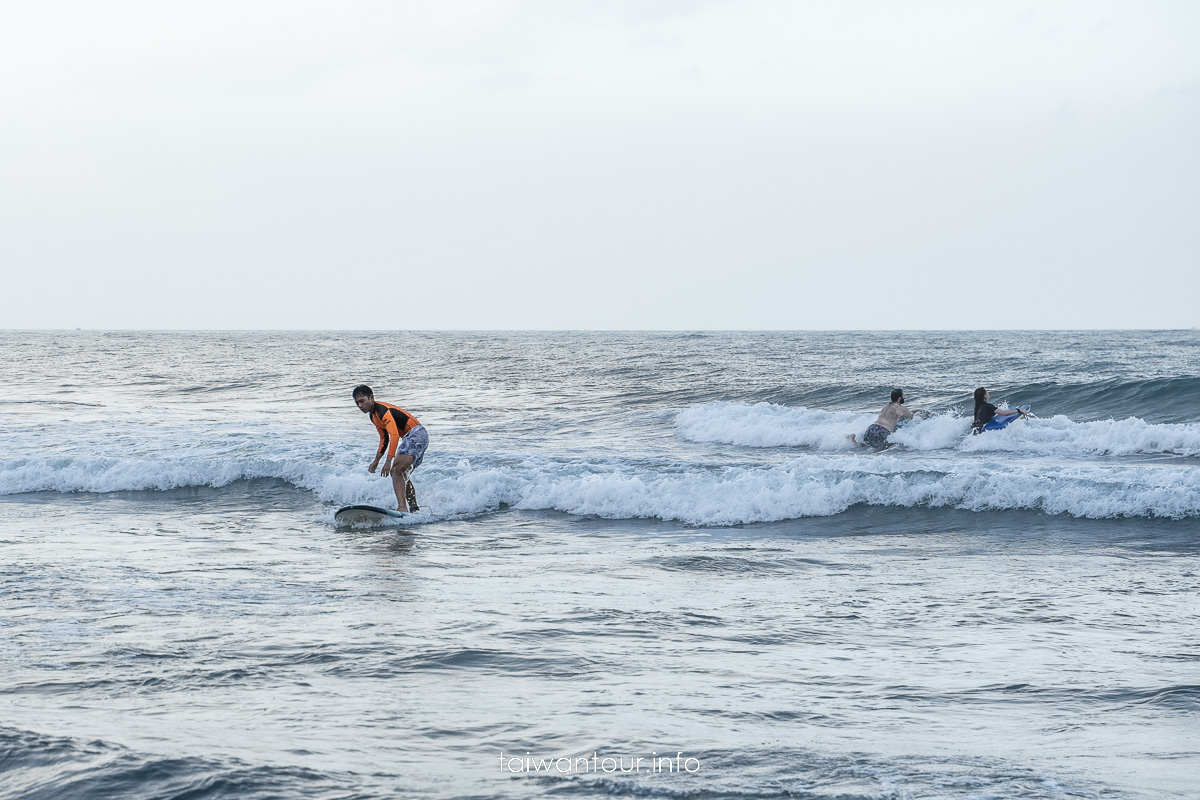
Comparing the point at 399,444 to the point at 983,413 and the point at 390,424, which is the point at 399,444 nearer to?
the point at 390,424

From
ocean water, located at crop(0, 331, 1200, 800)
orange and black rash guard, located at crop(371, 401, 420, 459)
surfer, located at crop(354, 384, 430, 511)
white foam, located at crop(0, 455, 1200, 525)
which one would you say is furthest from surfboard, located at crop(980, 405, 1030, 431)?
orange and black rash guard, located at crop(371, 401, 420, 459)

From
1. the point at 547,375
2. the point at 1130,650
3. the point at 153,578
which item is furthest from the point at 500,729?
the point at 547,375

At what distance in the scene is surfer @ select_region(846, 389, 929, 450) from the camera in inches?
725

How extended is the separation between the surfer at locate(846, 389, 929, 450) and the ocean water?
1.07 feet

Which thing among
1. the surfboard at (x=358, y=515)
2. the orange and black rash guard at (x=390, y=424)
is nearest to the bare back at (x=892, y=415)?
the orange and black rash guard at (x=390, y=424)

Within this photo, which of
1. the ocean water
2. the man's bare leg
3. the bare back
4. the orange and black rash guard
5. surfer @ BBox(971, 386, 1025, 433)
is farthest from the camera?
the bare back

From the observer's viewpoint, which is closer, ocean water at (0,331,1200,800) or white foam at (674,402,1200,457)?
ocean water at (0,331,1200,800)

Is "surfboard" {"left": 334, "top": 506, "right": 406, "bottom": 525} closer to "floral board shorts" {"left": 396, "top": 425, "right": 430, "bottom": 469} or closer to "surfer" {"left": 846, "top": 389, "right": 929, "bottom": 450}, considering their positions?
"floral board shorts" {"left": 396, "top": 425, "right": 430, "bottom": 469}

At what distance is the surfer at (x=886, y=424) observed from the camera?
1842 centimetres

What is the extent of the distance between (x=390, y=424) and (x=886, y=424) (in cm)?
1026

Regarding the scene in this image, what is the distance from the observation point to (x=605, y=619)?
22.4 ft

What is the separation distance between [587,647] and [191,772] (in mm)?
2631

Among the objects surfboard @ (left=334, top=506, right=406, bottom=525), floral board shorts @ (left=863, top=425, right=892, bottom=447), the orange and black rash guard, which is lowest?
surfboard @ (left=334, top=506, right=406, bottom=525)

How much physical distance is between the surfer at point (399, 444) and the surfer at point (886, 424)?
942cm
